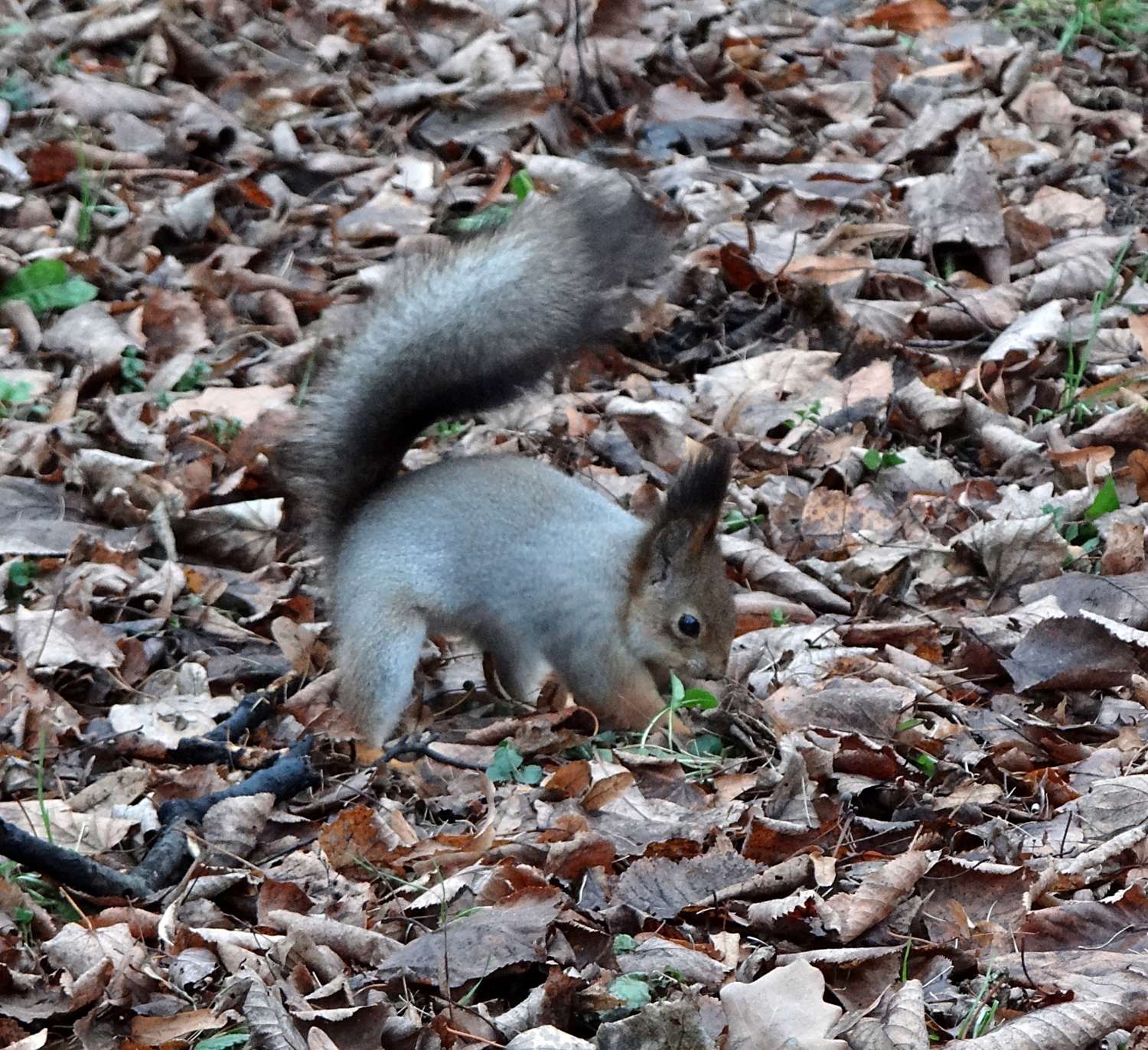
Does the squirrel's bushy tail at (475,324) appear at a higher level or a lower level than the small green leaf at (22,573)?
higher

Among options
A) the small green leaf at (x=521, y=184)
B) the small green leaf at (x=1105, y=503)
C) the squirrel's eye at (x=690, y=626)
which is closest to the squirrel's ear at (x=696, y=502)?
the squirrel's eye at (x=690, y=626)

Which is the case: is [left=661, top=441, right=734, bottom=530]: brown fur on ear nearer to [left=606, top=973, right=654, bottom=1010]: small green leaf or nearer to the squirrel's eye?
the squirrel's eye

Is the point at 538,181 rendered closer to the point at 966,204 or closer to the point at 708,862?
the point at 966,204

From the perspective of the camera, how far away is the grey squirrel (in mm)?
3086

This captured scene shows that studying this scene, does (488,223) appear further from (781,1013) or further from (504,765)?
(781,1013)

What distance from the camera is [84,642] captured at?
10.5ft

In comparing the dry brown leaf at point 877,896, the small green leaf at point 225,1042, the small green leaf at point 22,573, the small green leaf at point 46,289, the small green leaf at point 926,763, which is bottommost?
the small green leaf at point 22,573

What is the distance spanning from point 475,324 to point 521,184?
6.00ft

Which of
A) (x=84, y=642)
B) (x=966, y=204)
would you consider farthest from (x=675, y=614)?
(x=966, y=204)

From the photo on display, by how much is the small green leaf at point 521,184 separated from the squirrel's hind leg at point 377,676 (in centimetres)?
195

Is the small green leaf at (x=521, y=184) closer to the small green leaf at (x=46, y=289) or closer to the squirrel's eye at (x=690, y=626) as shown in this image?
the small green leaf at (x=46, y=289)

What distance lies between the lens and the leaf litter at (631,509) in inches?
80.5

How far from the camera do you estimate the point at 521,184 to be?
479 cm

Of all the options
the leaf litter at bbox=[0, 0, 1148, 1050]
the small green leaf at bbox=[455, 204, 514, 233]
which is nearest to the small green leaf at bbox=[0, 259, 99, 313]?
the leaf litter at bbox=[0, 0, 1148, 1050]
